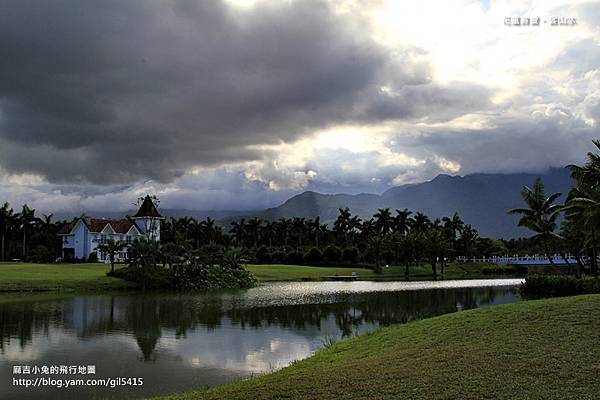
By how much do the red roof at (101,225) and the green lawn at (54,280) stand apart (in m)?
33.4

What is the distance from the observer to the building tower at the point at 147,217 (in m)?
114

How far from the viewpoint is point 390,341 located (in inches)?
822

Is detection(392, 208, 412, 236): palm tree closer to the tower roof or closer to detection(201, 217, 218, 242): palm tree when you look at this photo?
detection(201, 217, 218, 242): palm tree

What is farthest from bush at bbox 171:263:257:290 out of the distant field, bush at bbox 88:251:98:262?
bush at bbox 88:251:98:262

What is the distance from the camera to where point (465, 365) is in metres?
14.1

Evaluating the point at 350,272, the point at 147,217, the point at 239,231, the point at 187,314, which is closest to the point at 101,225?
the point at 147,217

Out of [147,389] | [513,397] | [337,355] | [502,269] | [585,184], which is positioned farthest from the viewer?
[502,269]

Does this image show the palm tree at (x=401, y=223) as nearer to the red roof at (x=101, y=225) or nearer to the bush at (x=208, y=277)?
the red roof at (x=101, y=225)

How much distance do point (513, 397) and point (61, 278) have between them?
190ft

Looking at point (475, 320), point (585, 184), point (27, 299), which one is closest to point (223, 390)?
point (475, 320)

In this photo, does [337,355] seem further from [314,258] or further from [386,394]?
[314,258]

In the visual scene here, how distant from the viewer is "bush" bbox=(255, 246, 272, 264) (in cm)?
11905

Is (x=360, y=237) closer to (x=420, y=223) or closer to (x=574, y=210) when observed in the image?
(x=420, y=223)

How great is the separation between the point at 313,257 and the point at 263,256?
1132cm
